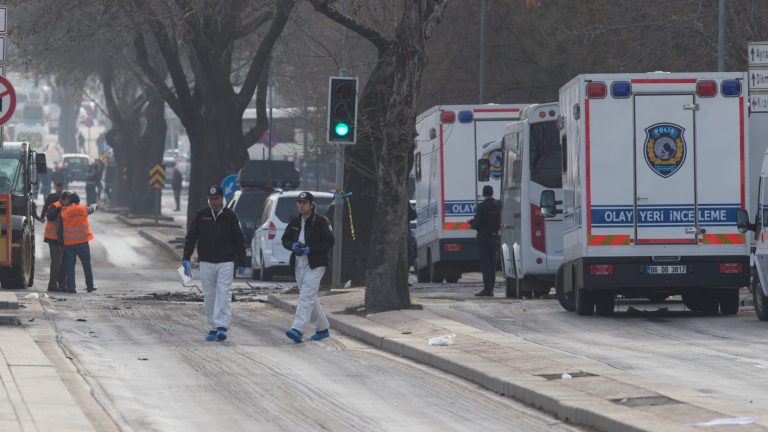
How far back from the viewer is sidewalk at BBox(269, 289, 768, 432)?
26.2ft

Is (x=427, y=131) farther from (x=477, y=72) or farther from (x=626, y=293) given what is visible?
(x=477, y=72)

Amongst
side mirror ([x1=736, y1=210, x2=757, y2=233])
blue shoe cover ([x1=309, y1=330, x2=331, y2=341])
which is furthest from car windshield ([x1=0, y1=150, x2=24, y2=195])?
side mirror ([x1=736, y1=210, x2=757, y2=233])

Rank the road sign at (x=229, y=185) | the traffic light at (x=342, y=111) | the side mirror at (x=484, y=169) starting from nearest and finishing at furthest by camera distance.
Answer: the traffic light at (x=342, y=111) < the side mirror at (x=484, y=169) < the road sign at (x=229, y=185)

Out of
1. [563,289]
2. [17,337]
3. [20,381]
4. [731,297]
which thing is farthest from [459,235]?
[20,381]

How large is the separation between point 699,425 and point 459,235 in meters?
15.0

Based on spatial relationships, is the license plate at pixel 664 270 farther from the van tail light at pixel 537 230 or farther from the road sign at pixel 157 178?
the road sign at pixel 157 178

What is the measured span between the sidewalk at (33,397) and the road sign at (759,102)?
36.9ft

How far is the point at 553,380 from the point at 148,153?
4205 cm

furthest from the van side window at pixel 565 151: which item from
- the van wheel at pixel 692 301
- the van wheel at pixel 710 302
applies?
the van wheel at pixel 710 302

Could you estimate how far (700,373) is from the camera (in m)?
10.7

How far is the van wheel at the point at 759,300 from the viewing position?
15242mm

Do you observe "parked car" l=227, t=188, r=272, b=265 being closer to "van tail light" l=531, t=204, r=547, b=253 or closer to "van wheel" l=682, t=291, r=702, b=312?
"van tail light" l=531, t=204, r=547, b=253

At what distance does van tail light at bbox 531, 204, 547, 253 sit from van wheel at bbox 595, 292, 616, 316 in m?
2.23

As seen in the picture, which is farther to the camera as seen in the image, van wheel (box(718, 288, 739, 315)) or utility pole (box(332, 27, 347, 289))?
utility pole (box(332, 27, 347, 289))
